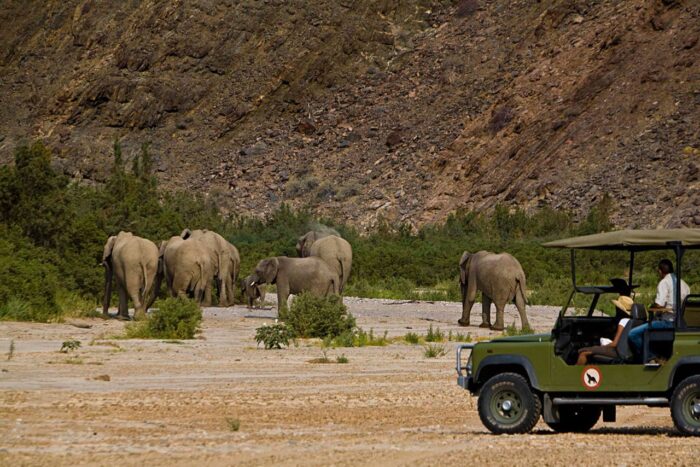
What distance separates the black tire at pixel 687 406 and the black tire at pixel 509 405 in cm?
120

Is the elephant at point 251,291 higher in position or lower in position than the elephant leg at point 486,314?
higher

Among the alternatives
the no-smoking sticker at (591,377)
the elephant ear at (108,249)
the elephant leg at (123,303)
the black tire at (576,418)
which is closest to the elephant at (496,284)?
the elephant leg at (123,303)

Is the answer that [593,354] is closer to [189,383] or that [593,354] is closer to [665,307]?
[665,307]

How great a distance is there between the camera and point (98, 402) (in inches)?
611

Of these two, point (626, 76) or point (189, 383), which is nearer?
point (189, 383)

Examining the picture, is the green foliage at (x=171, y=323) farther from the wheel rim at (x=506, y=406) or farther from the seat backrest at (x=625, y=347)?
the seat backrest at (x=625, y=347)

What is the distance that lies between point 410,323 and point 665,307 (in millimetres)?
19366

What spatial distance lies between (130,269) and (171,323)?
20.8 ft

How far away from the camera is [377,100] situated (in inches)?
3317

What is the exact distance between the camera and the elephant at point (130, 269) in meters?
31.9

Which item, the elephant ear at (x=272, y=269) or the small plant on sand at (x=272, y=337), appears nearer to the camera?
the small plant on sand at (x=272, y=337)

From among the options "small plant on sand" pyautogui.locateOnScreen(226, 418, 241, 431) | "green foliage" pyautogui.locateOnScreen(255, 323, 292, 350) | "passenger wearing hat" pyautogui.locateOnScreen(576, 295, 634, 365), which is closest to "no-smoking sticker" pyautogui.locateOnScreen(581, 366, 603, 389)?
"passenger wearing hat" pyautogui.locateOnScreen(576, 295, 634, 365)

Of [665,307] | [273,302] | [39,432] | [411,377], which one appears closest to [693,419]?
[665,307]

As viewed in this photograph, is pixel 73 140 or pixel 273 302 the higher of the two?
pixel 73 140
